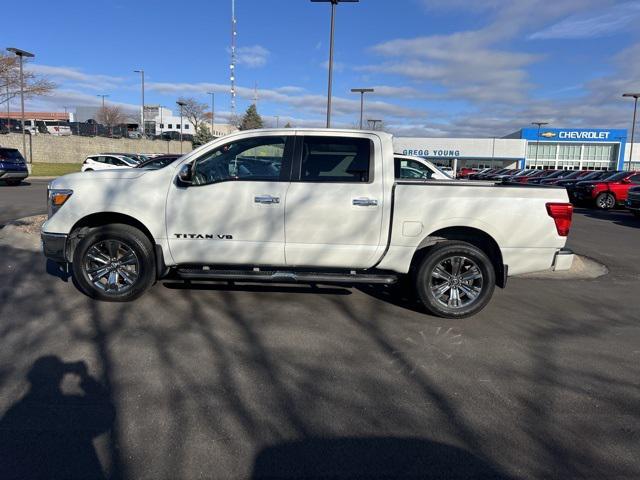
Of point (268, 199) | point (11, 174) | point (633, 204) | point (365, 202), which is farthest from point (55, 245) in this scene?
point (11, 174)

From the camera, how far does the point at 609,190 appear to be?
19.6 m

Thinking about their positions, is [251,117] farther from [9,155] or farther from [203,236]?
[203,236]

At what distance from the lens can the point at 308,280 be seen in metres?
5.21

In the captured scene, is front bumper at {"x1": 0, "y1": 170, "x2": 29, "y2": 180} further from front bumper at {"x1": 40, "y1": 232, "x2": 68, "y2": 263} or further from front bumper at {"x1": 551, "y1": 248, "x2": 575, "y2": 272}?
front bumper at {"x1": 551, "y1": 248, "x2": 575, "y2": 272}

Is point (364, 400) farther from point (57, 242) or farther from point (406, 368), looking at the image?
point (57, 242)

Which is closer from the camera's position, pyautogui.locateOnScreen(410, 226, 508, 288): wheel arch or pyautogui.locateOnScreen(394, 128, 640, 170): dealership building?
pyautogui.locateOnScreen(410, 226, 508, 288): wheel arch

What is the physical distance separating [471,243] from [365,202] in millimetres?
1369

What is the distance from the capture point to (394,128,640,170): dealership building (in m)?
67.9

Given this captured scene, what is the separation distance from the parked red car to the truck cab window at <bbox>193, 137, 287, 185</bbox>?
61.5ft

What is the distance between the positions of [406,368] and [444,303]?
4.97 feet

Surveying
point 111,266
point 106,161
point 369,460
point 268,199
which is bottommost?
point 369,460

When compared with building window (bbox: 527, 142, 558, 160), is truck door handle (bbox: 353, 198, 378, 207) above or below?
below

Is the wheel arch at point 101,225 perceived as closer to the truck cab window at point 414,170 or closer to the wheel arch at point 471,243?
the wheel arch at point 471,243

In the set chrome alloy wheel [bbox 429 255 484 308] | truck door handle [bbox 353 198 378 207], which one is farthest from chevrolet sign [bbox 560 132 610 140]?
truck door handle [bbox 353 198 378 207]
